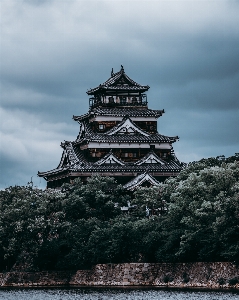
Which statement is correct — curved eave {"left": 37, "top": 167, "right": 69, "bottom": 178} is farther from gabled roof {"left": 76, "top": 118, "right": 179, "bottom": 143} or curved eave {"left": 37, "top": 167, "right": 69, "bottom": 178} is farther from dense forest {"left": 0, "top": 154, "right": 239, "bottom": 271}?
dense forest {"left": 0, "top": 154, "right": 239, "bottom": 271}

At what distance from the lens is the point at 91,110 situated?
3497 inches

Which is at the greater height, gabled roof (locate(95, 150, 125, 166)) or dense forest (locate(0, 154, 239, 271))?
gabled roof (locate(95, 150, 125, 166))

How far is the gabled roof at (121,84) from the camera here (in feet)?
292

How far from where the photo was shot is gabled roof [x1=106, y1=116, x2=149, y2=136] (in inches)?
3415

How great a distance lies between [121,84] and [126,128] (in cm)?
506

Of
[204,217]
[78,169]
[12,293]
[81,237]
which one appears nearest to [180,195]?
[204,217]

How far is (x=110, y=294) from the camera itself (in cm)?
5994

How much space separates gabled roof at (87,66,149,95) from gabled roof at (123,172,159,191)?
10615mm

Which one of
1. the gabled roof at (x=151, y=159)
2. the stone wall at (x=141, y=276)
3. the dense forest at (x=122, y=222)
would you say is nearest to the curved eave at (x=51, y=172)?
the dense forest at (x=122, y=222)

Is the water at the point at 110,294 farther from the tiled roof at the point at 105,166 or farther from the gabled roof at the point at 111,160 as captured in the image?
the gabled roof at the point at 111,160

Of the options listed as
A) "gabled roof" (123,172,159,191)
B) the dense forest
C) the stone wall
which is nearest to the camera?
the stone wall

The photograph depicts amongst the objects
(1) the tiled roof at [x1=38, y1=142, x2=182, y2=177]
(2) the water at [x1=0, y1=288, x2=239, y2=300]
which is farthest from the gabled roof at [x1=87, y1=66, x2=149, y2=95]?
(2) the water at [x1=0, y1=288, x2=239, y2=300]

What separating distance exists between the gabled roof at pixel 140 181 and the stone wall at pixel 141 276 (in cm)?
1229

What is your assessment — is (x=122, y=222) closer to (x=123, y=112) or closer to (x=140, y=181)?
(x=140, y=181)
